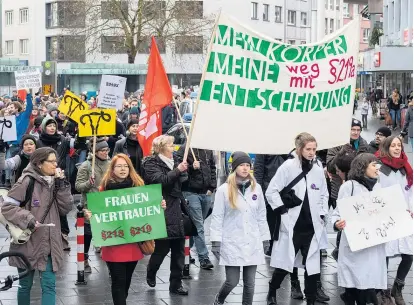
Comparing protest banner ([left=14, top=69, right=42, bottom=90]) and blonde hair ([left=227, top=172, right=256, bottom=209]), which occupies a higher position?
protest banner ([left=14, top=69, right=42, bottom=90])

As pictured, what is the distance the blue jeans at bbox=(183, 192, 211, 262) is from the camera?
11062 mm

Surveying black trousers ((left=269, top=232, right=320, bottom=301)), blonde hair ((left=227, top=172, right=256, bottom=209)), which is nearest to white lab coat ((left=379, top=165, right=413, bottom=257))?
black trousers ((left=269, top=232, right=320, bottom=301))

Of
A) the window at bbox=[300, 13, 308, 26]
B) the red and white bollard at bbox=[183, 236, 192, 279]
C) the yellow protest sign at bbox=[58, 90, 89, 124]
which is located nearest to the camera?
the red and white bollard at bbox=[183, 236, 192, 279]

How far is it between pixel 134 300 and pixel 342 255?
7.70 feet

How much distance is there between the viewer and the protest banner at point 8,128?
15898 mm

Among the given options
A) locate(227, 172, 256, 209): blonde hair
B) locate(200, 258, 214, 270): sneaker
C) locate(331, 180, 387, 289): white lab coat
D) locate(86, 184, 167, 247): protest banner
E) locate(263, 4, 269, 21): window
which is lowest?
locate(200, 258, 214, 270): sneaker

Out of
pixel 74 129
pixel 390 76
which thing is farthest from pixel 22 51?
pixel 74 129

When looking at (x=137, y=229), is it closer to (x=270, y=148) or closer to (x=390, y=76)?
(x=270, y=148)

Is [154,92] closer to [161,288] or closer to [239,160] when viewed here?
[161,288]

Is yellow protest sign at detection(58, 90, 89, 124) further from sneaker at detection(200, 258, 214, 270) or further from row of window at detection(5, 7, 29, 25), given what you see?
row of window at detection(5, 7, 29, 25)

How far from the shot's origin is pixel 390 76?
52.3m

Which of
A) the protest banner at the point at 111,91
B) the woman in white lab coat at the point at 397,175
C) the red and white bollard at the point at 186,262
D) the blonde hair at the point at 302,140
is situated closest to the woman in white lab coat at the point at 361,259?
the blonde hair at the point at 302,140

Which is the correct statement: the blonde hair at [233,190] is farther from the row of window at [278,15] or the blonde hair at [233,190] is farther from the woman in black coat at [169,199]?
the row of window at [278,15]

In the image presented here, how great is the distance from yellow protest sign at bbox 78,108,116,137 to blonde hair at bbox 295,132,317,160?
3.60 meters
